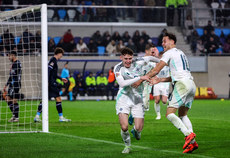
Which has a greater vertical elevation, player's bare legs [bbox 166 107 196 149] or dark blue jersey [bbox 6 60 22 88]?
dark blue jersey [bbox 6 60 22 88]

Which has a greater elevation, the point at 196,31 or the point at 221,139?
the point at 196,31

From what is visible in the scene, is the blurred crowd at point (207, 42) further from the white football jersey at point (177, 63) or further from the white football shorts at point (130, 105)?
the white football shorts at point (130, 105)

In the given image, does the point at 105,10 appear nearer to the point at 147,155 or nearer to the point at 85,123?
the point at 85,123

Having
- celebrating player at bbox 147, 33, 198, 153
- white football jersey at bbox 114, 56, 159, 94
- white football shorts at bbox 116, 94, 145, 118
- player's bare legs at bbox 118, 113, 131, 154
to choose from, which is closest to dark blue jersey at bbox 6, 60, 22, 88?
white football jersey at bbox 114, 56, 159, 94

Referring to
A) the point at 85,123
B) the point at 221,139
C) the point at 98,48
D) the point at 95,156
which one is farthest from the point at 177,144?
the point at 98,48

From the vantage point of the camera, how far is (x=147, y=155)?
8.40 metres

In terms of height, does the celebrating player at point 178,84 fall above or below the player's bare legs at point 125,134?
above

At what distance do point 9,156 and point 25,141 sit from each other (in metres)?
2.19

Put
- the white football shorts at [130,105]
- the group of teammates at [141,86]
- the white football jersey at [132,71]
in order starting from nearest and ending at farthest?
the group of teammates at [141,86] → the white football shorts at [130,105] → the white football jersey at [132,71]

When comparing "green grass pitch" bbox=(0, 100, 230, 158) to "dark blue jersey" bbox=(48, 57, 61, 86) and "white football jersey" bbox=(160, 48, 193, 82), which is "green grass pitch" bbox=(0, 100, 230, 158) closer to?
"white football jersey" bbox=(160, 48, 193, 82)

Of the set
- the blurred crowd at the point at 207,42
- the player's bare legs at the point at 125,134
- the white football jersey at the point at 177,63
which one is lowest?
the player's bare legs at the point at 125,134

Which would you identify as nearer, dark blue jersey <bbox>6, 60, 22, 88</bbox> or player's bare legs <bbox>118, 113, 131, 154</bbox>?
player's bare legs <bbox>118, 113, 131, 154</bbox>

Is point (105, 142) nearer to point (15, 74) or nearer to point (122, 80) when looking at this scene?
point (122, 80)

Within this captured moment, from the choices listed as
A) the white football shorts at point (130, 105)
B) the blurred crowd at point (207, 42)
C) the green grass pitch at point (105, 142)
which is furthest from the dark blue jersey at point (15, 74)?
the blurred crowd at point (207, 42)
